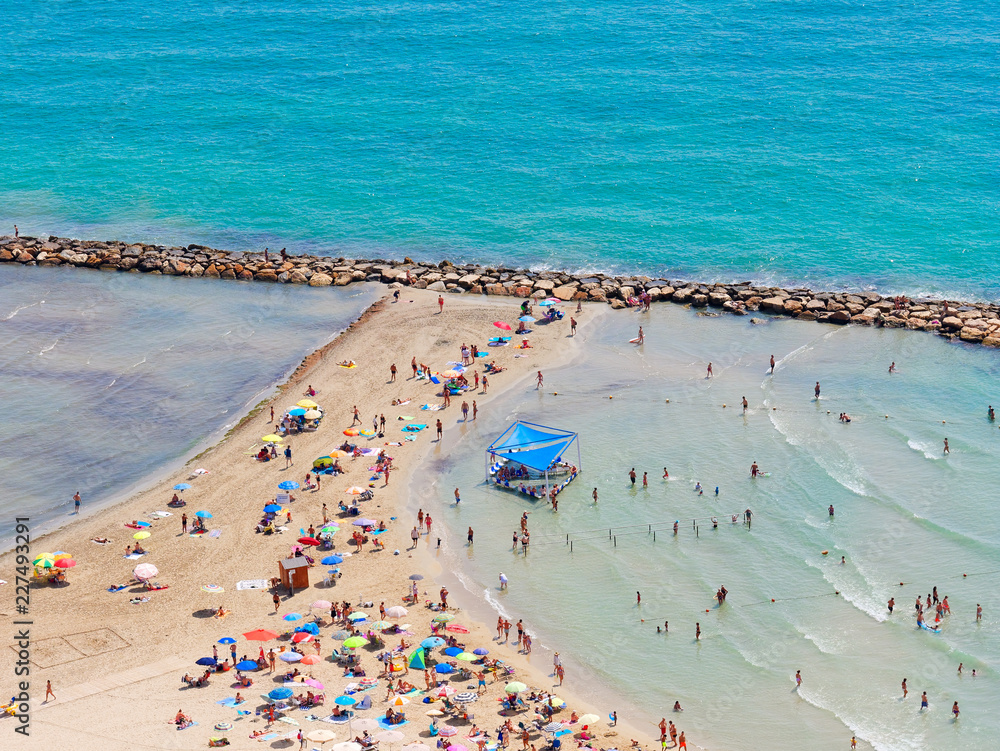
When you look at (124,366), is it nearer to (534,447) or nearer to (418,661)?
(534,447)

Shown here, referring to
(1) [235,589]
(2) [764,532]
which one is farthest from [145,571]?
(2) [764,532]

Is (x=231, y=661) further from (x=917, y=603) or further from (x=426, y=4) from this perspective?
(x=426, y=4)

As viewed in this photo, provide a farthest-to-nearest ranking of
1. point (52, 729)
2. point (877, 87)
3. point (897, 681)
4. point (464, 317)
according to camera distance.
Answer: point (877, 87)
point (464, 317)
point (897, 681)
point (52, 729)

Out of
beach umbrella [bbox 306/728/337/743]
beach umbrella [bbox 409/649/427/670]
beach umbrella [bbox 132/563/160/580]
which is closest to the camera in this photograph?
beach umbrella [bbox 306/728/337/743]

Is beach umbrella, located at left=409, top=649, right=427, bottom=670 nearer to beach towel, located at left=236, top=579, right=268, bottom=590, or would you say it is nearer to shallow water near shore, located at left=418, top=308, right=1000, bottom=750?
shallow water near shore, located at left=418, top=308, right=1000, bottom=750

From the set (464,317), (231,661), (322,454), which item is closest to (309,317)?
(464,317)

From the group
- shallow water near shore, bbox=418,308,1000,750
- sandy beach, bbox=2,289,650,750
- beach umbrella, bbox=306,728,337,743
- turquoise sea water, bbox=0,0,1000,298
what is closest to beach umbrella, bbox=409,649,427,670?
sandy beach, bbox=2,289,650,750

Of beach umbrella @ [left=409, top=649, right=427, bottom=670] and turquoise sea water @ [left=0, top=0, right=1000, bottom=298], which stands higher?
turquoise sea water @ [left=0, top=0, right=1000, bottom=298]

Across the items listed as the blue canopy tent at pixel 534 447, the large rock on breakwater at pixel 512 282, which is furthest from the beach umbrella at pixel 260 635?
the large rock on breakwater at pixel 512 282
